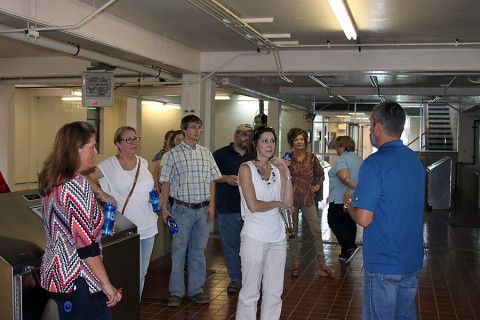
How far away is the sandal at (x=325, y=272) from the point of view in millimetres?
6973

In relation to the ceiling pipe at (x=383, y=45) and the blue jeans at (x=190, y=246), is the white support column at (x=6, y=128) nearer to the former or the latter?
the ceiling pipe at (x=383, y=45)

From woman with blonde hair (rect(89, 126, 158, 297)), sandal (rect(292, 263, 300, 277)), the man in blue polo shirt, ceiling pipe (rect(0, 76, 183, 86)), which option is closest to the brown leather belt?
woman with blonde hair (rect(89, 126, 158, 297))

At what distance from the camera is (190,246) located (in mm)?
5738

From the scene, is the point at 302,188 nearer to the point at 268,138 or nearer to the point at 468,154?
the point at 268,138

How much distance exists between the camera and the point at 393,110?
322 cm

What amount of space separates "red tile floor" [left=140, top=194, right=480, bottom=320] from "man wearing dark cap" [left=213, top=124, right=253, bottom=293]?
1.02 feet

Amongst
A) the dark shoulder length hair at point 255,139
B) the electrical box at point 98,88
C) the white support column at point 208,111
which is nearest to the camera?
the dark shoulder length hair at point 255,139

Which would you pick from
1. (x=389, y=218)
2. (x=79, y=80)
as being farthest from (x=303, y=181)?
(x=79, y=80)

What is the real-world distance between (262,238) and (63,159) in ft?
5.74

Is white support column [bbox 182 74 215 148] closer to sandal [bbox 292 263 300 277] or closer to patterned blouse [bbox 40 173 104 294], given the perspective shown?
sandal [bbox 292 263 300 277]

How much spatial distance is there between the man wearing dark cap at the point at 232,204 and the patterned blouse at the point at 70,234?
127 inches

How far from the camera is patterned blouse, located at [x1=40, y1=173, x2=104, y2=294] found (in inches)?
111

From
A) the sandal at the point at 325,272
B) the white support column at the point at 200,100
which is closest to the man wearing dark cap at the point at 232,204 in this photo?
the sandal at the point at 325,272

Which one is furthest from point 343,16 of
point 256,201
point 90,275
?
point 90,275
